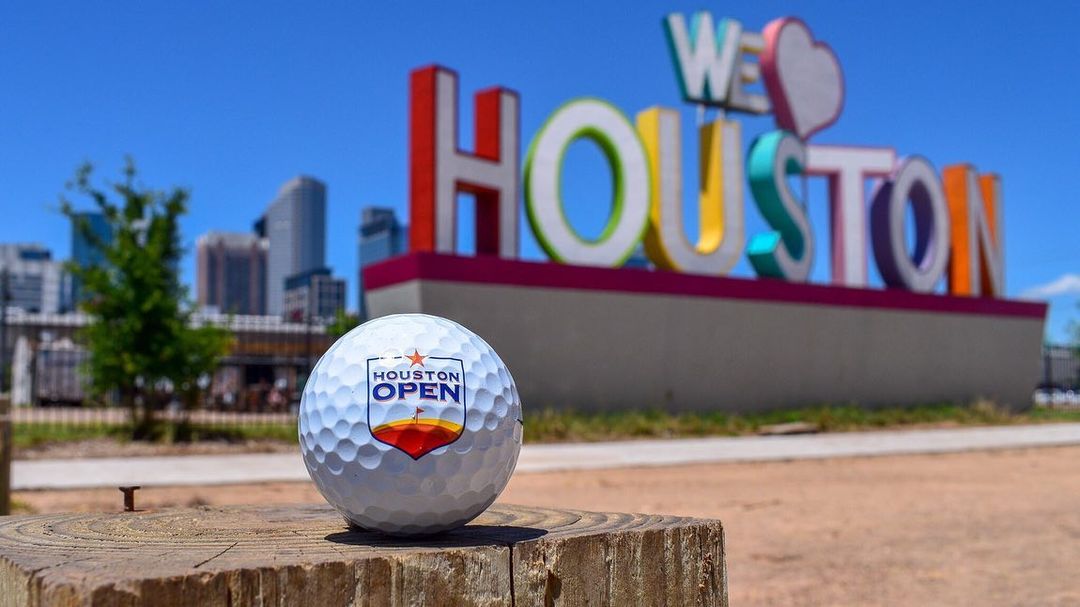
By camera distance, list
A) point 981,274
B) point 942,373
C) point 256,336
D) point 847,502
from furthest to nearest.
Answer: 1. point 256,336
2. point 981,274
3. point 942,373
4. point 847,502

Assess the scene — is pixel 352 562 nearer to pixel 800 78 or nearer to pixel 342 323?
pixel 800 78

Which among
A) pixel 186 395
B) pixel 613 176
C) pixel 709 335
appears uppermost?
pixel 613 176

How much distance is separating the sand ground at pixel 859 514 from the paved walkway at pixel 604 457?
0.65 m

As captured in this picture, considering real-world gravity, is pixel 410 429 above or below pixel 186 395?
above

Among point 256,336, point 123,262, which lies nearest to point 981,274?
point 123,262

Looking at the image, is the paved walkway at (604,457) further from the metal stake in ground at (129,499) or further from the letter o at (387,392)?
the letter o at (387,392)

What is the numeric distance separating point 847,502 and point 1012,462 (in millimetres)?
6418

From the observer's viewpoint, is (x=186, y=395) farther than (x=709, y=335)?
No

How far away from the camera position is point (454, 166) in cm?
1908

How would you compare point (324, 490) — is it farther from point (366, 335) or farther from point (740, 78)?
point (740, 78)

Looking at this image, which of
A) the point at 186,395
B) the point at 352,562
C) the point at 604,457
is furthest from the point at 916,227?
the point at 352,562

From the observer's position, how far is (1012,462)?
14.5 meters

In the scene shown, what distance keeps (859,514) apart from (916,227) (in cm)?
2157

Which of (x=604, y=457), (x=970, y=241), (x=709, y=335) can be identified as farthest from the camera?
(x=970, y=241)
